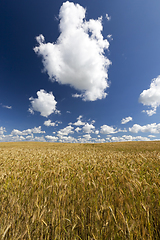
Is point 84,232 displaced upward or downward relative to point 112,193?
downward

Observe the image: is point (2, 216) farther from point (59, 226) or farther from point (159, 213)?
point (159, 213)

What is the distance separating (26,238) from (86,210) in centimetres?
109

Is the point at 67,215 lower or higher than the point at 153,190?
lower

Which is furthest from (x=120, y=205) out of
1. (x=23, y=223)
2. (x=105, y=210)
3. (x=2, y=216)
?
(x=2, y=216)

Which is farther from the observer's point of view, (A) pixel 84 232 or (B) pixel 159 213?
(B) pixel 159 213

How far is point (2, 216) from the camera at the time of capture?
2.18m

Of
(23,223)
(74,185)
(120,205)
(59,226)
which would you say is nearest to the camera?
(59,226)

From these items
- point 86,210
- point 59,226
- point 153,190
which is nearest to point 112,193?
point 86,210

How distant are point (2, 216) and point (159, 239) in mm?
2844

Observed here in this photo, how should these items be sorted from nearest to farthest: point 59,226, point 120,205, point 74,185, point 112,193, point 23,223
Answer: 1. point 59,226
2. point 23,223
3. point 120,205
4. point 112,193
5. point 74,185

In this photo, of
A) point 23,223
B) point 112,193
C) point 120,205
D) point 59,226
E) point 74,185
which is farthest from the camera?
point 74,185

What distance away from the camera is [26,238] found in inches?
71.6

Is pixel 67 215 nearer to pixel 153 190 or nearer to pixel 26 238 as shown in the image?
pixel 26 238

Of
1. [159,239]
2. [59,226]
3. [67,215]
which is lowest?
[159,239]
